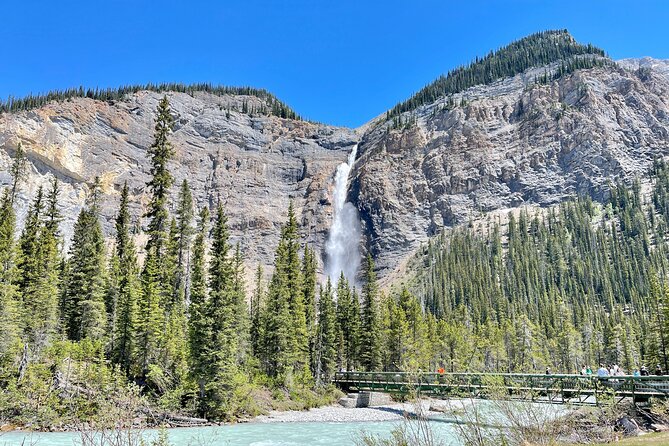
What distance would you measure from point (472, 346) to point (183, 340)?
47890mm

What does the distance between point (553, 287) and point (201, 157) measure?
369 ft

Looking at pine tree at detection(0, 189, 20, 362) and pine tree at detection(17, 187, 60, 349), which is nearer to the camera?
pine tree at detection(0, 189, 20, 362)

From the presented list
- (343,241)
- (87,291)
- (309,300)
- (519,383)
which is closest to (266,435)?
(519,383)

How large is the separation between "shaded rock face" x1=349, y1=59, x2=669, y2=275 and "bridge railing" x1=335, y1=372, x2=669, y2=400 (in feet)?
351

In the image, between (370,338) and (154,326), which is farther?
(370,338)

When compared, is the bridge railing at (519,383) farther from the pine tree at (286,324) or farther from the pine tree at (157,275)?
the pine tree at (157,275)

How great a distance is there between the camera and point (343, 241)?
16438cm

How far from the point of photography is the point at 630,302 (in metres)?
107

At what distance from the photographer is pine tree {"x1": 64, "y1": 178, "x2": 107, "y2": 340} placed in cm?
4000

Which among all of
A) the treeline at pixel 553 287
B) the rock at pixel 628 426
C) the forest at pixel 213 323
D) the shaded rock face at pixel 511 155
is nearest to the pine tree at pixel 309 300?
the forest at pixel 213 323

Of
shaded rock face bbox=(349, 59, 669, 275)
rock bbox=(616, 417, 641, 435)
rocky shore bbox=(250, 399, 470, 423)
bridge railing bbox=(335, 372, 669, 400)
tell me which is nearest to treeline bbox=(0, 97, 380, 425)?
rocky shore bbox=(250, 399, 470, 423)

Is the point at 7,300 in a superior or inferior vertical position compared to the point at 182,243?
inferior

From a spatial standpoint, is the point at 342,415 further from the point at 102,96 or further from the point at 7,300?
the point at 102,96

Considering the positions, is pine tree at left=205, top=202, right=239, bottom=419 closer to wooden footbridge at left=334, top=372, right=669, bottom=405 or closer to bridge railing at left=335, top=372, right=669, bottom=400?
bridge railing at left=335, top=372, right=669, bottom=400
